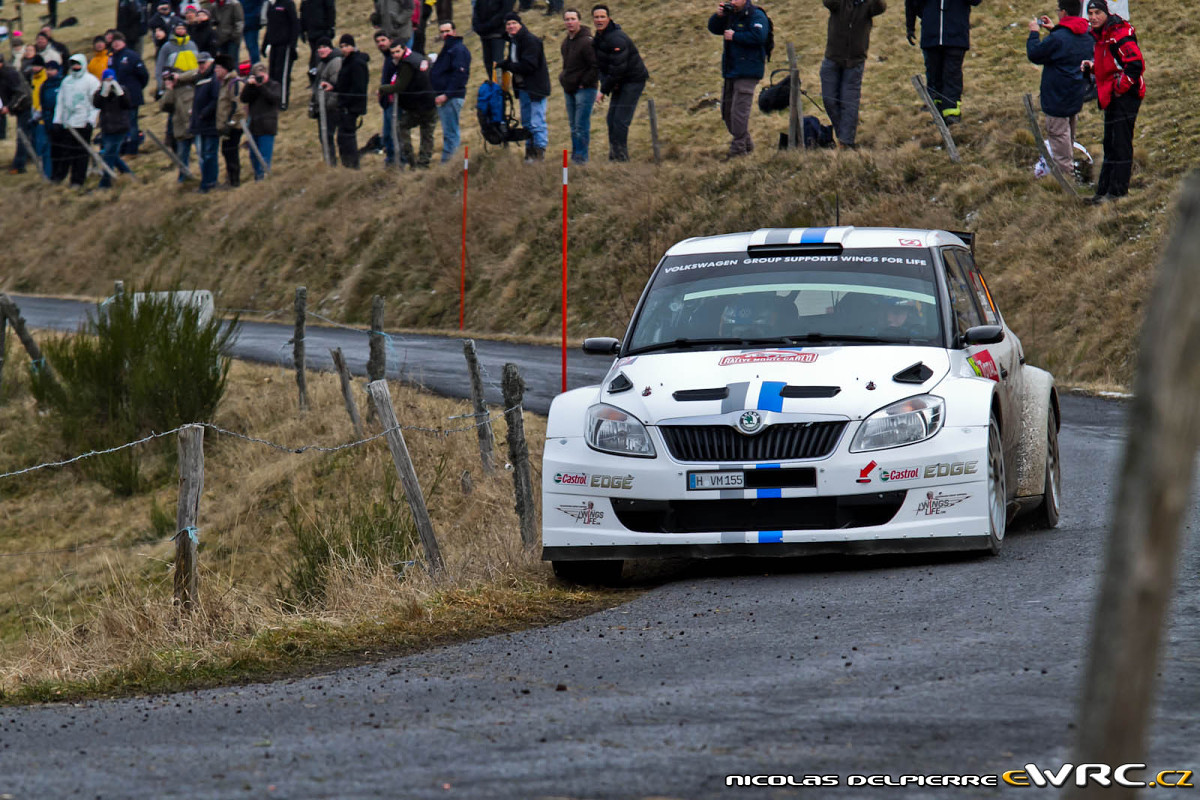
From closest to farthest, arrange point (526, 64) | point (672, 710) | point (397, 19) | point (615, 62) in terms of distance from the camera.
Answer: point (672, 710) → point (615, 62) → point (526, 64) → point (397, 19)

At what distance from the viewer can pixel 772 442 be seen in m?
7.80

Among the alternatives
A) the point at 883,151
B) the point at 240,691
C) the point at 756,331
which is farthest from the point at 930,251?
the point at 883,151

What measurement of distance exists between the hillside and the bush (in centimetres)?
720

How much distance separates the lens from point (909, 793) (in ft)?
12.9

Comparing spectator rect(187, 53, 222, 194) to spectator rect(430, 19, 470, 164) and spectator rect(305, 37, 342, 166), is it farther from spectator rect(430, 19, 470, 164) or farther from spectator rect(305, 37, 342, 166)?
spectator rect(430, 19, 470, 164)

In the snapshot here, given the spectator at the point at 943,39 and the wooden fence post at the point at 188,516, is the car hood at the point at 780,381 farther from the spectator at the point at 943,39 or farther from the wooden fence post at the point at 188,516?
the spectator at the point at 943,39

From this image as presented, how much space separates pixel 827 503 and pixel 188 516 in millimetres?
3424

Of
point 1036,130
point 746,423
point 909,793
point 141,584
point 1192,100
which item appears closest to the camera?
point 909,793

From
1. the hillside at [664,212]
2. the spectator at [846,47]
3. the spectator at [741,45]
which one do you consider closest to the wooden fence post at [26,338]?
the hillside at [664,212]

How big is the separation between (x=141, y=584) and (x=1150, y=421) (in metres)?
12.8

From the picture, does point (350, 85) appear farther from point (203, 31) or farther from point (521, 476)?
point (521, 476)

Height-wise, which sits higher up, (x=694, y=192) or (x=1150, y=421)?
(x=1150, y=421)

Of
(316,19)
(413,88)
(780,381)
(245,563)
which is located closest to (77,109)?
(316,19)

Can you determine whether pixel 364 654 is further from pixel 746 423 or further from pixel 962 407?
pixel 962 407
